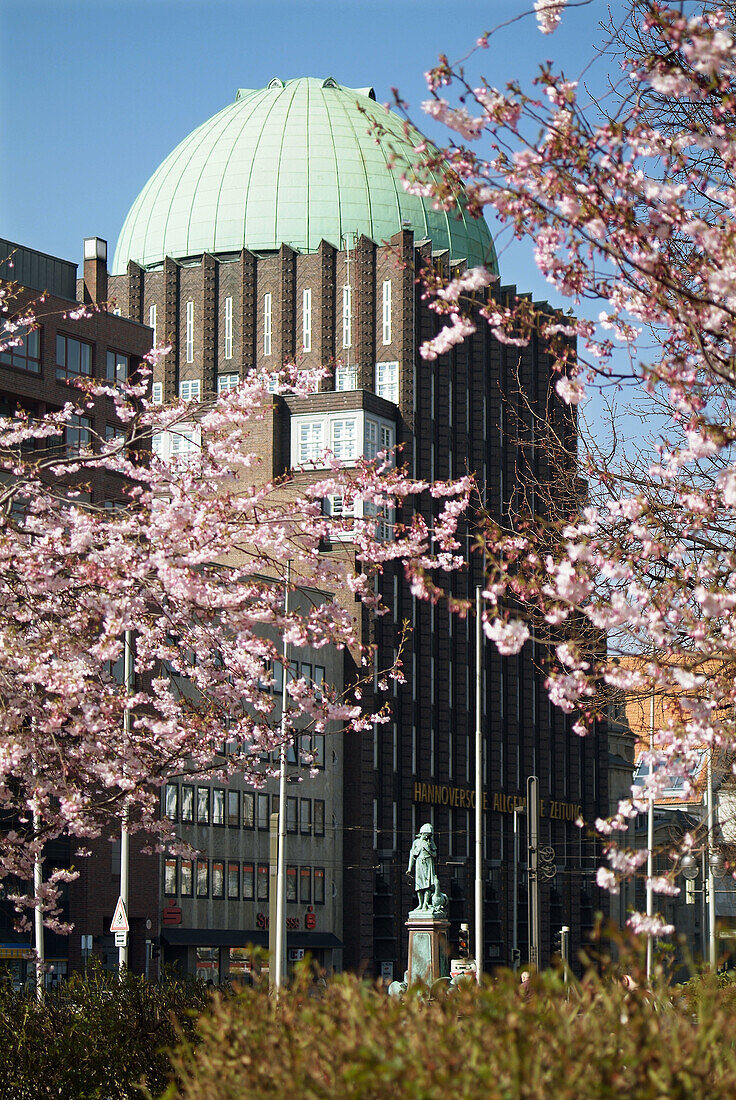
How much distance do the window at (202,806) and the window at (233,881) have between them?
3089 mm

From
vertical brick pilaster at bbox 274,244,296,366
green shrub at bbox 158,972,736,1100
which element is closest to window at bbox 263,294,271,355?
vertical brick pilaster at bbox 274,244,296,366

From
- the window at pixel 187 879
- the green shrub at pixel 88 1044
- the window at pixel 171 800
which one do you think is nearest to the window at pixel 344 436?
the window at pixel 171 800

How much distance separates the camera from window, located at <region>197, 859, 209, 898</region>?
7000cm

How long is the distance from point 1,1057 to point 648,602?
7.40 m

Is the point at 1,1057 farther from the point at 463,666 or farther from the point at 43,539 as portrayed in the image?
the point at 463,666

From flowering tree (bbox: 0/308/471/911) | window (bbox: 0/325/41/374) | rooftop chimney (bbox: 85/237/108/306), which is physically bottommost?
flowering tree (bbox: 0/308/471/911)

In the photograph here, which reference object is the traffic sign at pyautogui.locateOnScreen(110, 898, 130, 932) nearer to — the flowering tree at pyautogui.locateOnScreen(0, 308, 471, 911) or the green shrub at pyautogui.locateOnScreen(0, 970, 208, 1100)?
the flowering tree at pyautogui.locateOnScreen(0, 308, 471, 911)

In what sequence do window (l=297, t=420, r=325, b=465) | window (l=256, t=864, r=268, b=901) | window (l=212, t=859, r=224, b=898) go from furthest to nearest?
window (l=297, t=420, r=325, b=465) < window (l=256, t=864, r=268, b=901) < window (l=212, t=859, r=224, b=898)

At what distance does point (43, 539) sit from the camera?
16.8 meters

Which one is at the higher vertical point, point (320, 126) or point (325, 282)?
point (320, 126)

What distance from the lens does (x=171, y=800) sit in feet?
225

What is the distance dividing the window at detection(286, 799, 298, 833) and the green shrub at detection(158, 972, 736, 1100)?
67.9 metres

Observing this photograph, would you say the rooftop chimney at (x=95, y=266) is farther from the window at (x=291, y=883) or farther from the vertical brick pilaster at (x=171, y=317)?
the window at (x=291, y=883)

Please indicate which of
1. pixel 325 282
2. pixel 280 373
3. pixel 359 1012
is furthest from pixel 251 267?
pixel 359 1012
